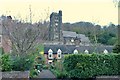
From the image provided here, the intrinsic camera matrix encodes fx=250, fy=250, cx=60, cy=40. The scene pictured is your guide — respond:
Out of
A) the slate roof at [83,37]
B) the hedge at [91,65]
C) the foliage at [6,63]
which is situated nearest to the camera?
the foliage at [6,63]

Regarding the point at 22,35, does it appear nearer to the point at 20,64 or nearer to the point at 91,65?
the point at 20,64

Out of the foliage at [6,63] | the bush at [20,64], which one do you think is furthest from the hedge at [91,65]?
the foliage at [6,63]

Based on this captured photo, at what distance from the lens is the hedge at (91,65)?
10.0 meters

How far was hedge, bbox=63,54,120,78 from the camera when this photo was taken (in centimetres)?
1002

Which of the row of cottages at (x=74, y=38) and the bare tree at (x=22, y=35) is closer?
the bare tree at (x=22, y=35)

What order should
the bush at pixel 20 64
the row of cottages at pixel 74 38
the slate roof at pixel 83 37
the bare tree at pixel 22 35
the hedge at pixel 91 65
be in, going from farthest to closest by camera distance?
the row of cottages at pixel 74 38
the slate roof at pixel 83 37
the bare tree at pixel 22 35
the hedge at pixel 91 65
the bush at pixel 20 64

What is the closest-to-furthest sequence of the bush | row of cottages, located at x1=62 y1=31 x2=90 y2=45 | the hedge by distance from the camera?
the bush < the hedge < row of cottages, located at x1=62 y1=31 x2=90 y2=45

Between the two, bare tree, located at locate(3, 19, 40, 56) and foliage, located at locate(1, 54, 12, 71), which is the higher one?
bare tree, located at locate(3, 19, 40, 56)

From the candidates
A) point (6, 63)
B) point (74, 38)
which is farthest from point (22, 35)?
point (74, 38)

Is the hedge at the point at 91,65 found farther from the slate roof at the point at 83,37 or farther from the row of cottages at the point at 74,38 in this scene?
the slate roof at the point at 83,37

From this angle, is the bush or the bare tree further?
the bare tree

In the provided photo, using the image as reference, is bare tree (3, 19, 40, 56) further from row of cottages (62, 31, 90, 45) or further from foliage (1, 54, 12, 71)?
row of cottages (62, 31, 90, 45)

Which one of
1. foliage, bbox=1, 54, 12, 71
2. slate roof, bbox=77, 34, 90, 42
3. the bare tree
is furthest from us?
slate roof, bbox=77, 34, 90, 42

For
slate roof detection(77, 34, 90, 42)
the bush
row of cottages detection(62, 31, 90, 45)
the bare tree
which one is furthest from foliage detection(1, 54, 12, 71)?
slate roof detection(77, 34, 90, 42)
